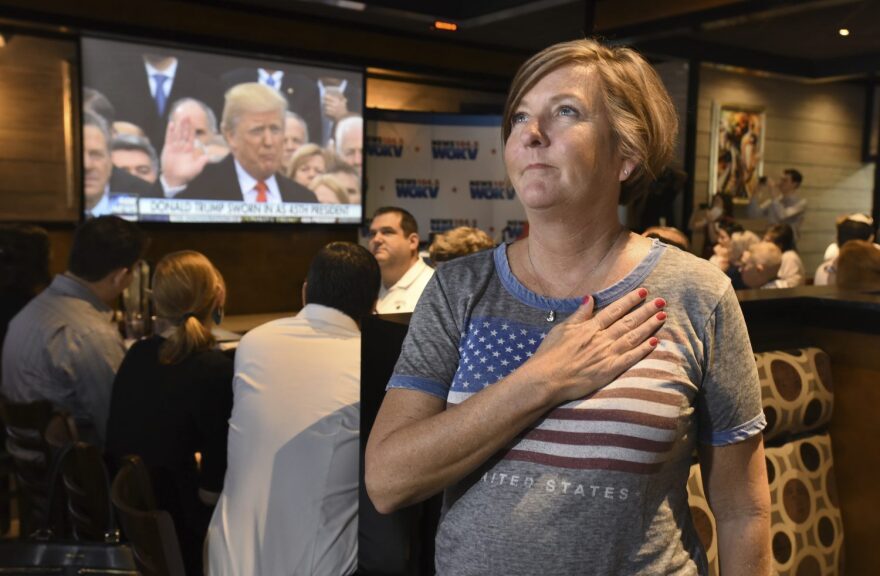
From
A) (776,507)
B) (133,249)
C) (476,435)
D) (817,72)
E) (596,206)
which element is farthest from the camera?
(817,72)

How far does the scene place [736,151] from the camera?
28.8 feet

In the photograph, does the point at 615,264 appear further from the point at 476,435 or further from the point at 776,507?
the point at 776,507

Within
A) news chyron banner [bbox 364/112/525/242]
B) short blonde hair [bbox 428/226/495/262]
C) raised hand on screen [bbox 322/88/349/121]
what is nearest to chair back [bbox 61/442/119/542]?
short blonde hair [bbox 428/226/495/262]

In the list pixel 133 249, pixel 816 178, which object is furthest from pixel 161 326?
pixel 816 178

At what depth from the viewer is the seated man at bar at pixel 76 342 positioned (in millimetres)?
2955

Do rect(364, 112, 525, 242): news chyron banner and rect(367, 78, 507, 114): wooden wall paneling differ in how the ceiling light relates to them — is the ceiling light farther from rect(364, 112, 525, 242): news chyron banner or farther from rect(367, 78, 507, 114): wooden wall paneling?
rect(367, 78, 507, 114): wooden wall paneling

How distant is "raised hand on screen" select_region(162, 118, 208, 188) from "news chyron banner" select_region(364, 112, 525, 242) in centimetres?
196

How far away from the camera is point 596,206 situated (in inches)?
44.2

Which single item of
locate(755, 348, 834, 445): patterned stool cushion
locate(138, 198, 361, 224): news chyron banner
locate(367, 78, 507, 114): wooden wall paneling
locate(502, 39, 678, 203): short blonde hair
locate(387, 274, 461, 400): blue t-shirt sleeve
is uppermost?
locate(367, 78, 507, 114): wooden wall paneling

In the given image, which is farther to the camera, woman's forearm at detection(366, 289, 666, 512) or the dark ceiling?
the dark ceiling

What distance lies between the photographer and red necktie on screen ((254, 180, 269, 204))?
309 inches

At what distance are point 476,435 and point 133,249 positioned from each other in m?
2.52

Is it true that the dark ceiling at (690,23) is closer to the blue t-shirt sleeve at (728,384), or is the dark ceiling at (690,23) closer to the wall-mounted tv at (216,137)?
the wall-mounted tv at (216,137)

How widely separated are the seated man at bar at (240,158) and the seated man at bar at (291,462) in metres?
5.57
